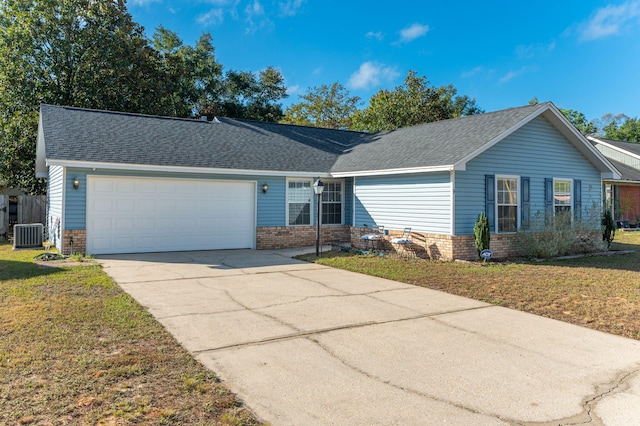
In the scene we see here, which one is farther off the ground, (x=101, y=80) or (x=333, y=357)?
(x=101, y=80)

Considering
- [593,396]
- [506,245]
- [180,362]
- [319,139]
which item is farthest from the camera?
[319,139]

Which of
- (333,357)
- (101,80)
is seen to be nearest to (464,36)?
(101,80)

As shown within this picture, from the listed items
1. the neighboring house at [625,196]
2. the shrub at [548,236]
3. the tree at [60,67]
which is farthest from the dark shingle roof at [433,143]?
the tree at [60,67]

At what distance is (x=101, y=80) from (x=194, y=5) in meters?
7.11

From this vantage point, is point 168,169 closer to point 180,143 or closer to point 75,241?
point 180,143

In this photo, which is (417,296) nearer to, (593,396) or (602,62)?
(593,396)

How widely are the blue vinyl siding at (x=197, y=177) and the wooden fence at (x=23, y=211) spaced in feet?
24.3

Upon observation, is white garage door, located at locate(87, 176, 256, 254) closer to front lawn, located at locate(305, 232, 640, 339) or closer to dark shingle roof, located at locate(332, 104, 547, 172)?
front lawn, located at locate(305, 232, 640, 339)

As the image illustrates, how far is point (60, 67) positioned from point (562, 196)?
77.0 ft

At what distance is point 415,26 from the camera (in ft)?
105

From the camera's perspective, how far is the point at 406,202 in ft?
41.0

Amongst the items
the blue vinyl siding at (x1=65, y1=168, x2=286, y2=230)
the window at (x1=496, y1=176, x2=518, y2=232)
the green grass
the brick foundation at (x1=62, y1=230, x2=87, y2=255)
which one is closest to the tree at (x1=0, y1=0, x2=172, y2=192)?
the blue vinyl siding at (x1=65, y1=168, x2=286, y2=230)

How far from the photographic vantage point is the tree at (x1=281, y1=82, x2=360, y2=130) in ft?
132

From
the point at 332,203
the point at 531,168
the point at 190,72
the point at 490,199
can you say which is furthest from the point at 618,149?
the point at 190,72
